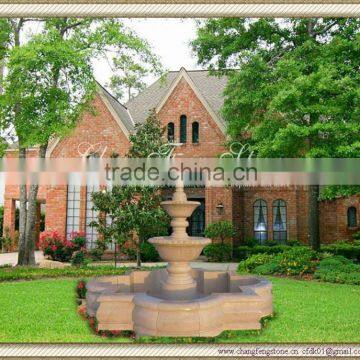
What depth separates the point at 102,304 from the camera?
6.05 metres

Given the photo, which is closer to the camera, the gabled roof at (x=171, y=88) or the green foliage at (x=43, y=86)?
the green foliage at (x=43, y=86)

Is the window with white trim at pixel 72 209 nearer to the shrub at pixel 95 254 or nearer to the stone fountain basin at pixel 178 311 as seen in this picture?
the shrub at pixel 95 254

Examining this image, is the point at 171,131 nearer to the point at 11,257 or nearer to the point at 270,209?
the point at 270,209

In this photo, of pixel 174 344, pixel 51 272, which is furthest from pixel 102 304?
pixel 51 272

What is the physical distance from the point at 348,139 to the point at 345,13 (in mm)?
6486

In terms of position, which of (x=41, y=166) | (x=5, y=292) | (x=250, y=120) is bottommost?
(x=5, y=292)

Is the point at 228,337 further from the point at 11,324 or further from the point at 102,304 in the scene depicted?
the point at 11,324

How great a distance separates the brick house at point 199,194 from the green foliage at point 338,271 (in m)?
6.62

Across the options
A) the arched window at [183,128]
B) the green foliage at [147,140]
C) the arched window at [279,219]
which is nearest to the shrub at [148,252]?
the green foliage at [147,140]

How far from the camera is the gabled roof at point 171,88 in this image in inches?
779

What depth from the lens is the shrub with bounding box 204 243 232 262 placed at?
16.9 meters

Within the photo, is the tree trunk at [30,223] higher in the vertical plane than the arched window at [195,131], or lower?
lower

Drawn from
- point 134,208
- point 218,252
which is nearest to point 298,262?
point 218,252

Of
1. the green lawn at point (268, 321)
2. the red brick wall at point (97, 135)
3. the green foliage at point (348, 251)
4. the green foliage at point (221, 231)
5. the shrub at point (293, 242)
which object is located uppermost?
the red brick wall at point (97, 135)
